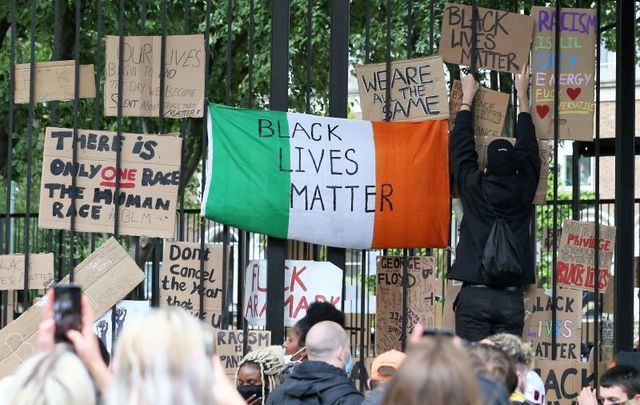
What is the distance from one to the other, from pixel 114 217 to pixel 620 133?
10.4 feet

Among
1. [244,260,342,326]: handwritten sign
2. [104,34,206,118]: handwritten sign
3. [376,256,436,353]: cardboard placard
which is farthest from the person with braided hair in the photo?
[104,34,206,118]: handwritten sign

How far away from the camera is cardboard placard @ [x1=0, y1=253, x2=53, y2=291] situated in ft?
21.4

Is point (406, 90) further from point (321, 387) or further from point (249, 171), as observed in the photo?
point (321, 387)

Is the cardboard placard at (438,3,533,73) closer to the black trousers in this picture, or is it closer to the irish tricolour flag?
the irish tricolour flag

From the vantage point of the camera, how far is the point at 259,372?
6.29m

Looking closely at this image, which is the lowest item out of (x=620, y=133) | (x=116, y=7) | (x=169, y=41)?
(x=620, y=133)

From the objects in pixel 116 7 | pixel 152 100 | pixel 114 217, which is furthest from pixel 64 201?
pixel 116 7

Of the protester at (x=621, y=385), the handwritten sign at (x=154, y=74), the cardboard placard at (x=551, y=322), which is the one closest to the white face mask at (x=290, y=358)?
the cardboard placard at (x=551, y=322)

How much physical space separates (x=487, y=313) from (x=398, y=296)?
0.68m

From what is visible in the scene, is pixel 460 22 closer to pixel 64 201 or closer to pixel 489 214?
pixel 489 214

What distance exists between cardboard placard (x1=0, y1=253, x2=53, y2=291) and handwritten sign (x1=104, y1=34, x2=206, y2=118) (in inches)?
38.8

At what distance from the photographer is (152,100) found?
6.56 metres

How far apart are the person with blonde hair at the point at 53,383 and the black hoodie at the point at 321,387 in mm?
2112

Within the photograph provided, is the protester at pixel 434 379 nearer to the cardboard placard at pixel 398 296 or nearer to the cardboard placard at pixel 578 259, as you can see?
the cardboard placard at pixel 398 296
